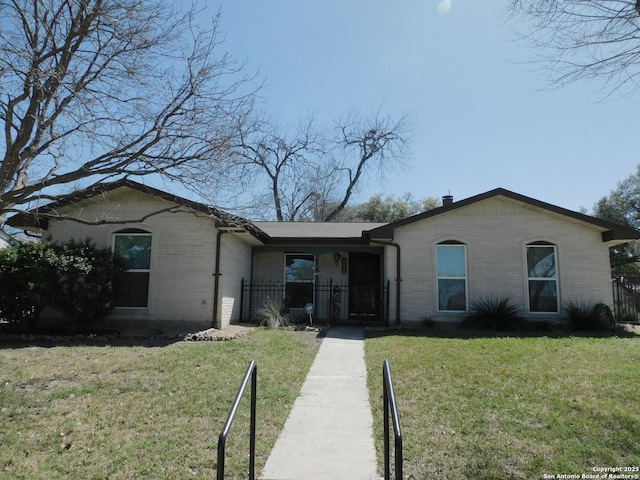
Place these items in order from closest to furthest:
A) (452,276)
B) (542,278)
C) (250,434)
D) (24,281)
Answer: (250,434)
(24,281)
(542,278)
(452,276)

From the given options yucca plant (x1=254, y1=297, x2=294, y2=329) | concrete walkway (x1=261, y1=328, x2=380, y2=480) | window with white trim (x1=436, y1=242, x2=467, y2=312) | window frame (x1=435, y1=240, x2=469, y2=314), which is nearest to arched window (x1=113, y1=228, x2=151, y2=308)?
yucca plant (x1=254, y1=297, x2=294, y2=329)

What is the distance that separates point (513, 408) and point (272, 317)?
27.9 feet

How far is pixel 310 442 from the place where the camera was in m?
4.62

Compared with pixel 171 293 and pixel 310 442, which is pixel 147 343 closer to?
pixel 171 293

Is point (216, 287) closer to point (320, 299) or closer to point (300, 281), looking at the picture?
point (300, 281)

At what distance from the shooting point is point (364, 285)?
15555 mm

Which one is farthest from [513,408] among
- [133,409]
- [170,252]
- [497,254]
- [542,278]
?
[170,252]

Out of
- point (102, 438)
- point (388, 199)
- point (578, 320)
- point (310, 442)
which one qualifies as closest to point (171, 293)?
point (102, 438)

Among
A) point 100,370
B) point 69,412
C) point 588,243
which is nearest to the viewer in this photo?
point 69,412

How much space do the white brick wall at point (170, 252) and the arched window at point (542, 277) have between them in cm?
884

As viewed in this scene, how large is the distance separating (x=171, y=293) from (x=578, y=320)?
11.2 m

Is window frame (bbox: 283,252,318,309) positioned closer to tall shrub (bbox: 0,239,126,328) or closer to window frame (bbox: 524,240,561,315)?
tall shrub (bbox: 0,239,126,328)

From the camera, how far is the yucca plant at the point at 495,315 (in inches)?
493

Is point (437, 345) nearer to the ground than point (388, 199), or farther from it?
nearer to the ground
